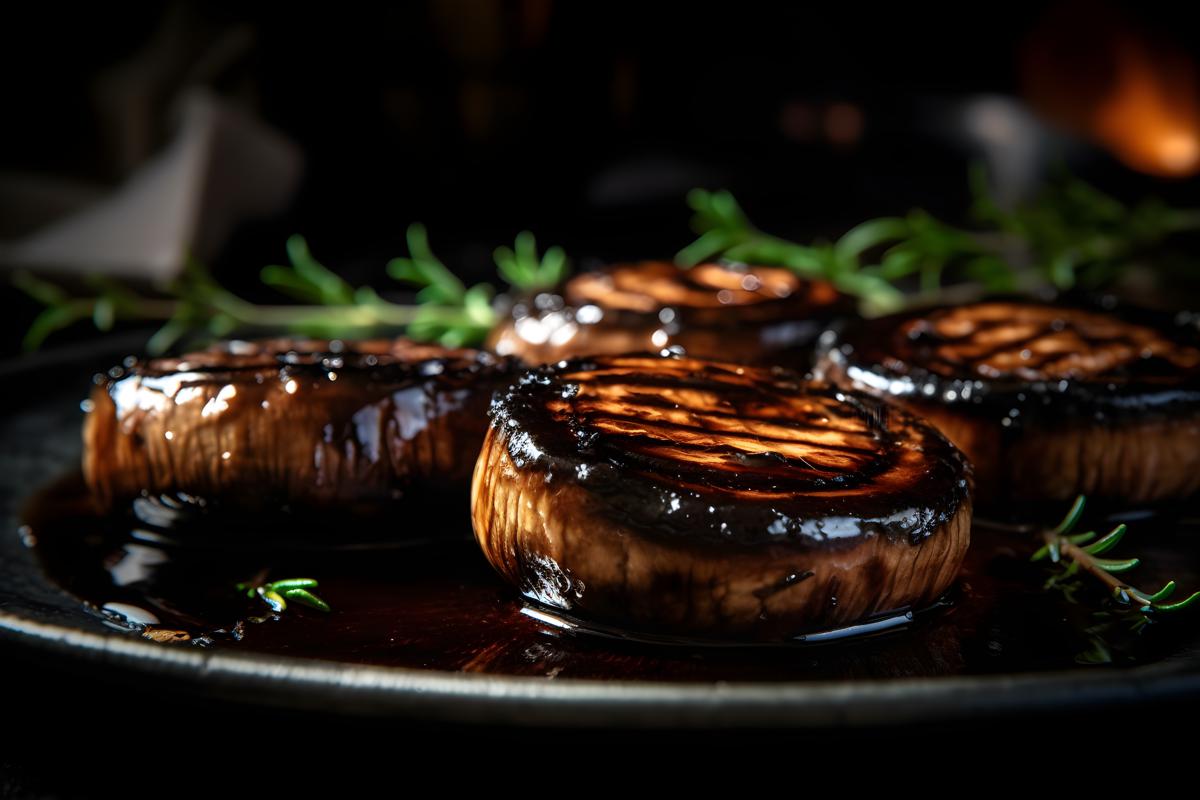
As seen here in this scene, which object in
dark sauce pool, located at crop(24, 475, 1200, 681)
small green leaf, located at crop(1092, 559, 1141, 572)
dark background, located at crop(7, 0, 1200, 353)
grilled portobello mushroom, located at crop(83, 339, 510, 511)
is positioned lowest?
dark sauce pool, located at crop(24, 475, 1200, 681)

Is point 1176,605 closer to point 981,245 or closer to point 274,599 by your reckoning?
point 274,599

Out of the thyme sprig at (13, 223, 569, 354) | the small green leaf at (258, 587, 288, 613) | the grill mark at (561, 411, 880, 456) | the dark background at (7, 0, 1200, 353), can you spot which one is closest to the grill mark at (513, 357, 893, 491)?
the grill mark at (561, 411, 880, 456)

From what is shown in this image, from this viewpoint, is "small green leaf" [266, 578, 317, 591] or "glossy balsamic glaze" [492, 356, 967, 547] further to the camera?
"small green leaf" [266, 578, 317, 591]

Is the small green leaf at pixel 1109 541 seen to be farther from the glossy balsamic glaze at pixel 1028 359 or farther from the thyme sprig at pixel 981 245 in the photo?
the thyme sprig at pixel 981 245

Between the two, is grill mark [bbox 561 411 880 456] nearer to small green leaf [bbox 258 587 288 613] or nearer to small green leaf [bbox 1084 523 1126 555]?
small green leaf [bbox 1084 523 1126 555]

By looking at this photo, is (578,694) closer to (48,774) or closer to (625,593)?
(625,593)

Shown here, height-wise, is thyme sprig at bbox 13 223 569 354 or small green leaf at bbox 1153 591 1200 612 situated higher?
thyme sprig at bbox 13 223 569 354

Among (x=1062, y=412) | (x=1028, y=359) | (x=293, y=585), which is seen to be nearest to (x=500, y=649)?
(x=293, y=585)
